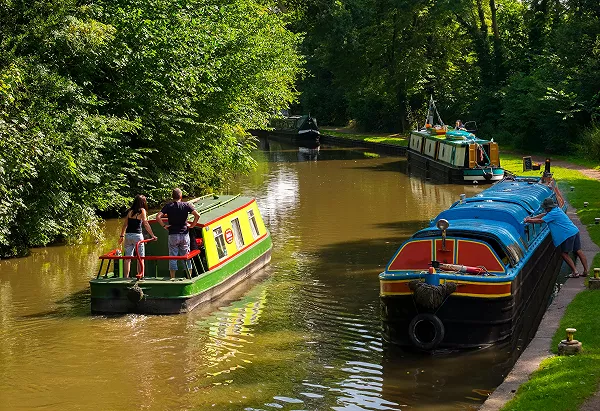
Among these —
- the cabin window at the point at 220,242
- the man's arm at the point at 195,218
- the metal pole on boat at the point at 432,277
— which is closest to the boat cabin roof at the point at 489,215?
the metal pole on boat at the point at 432,277

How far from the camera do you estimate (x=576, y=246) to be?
16.3 metres

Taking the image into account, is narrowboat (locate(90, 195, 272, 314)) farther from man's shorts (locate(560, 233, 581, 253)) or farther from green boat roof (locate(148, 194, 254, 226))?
man's shorts (locate(560, 233, 581, 253))

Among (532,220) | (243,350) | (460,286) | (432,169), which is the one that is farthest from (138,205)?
(432,169)

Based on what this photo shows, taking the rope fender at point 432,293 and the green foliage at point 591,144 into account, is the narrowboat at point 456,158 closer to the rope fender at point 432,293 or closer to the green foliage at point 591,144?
the green foliage at point 591,144

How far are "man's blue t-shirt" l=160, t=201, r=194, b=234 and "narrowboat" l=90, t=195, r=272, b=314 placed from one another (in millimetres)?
489

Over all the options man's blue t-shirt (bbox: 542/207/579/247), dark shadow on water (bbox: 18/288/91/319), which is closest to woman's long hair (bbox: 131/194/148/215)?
dark shadow on water (bbox: 18/288/91/319)

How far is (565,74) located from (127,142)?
25.5m

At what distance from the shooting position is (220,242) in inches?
680

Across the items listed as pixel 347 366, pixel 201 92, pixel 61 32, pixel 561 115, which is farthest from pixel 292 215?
pixel 561 115

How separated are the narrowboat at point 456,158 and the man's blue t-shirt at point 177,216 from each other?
2067cm

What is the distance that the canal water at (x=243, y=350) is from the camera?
11336 millimetres

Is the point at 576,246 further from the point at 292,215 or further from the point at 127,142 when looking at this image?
the point at 127,142

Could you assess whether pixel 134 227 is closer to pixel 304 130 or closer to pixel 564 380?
pixel 564 380

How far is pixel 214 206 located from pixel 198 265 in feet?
8.02
